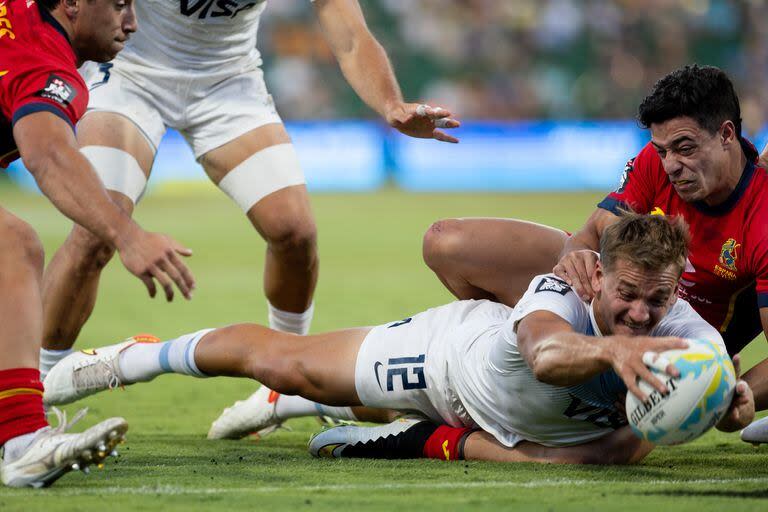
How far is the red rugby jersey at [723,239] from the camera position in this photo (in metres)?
5.13

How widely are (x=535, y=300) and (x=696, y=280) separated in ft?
4.08

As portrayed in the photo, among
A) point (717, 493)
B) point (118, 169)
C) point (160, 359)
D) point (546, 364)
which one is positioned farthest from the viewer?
point (118, 169)

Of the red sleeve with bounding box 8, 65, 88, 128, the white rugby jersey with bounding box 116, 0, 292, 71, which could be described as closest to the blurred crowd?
the white rugby jersey with bounding box 116, 0, 292, 71

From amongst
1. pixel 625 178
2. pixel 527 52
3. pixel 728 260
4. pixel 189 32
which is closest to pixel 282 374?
pixel 625 178

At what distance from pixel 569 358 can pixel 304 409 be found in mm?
1975

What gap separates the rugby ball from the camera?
12.9ft

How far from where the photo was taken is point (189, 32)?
252 inches

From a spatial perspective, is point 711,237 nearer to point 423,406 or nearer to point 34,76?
point 423,406

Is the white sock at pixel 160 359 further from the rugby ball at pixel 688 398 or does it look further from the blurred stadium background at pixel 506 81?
the blurred stadium background at pixel 506 81

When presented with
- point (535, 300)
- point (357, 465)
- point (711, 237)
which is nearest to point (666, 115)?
point (711, 237)

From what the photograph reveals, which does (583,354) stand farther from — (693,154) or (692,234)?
(692,234)

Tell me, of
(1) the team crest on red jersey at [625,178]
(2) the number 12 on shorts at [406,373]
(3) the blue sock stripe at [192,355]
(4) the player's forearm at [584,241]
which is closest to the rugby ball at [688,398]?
(2) the number 12 on shorts at [406,373]

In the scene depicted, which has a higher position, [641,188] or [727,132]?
[727,132]

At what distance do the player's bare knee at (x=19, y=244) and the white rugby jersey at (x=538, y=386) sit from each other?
1.66 metres
